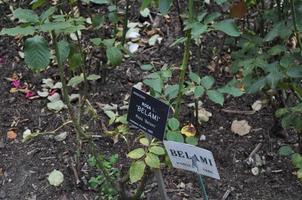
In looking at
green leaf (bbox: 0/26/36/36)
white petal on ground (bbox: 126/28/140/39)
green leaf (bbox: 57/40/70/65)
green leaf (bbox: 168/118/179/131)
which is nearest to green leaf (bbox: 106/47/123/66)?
green leaf (bbox: 57/40/70/65)

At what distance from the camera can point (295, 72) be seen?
1.58 meters

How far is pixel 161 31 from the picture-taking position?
267 centimetres

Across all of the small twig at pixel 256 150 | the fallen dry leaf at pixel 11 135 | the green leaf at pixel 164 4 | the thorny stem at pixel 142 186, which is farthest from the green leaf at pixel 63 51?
the small twig at pixel 256 150

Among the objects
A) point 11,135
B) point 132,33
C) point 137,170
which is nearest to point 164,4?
point 137,170

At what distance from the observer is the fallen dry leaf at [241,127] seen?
2.11 m

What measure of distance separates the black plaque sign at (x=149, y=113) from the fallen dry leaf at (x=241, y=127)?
0.70 m

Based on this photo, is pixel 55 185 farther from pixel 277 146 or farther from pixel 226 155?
pixel 277 146

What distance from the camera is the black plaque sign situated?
4.68 ft

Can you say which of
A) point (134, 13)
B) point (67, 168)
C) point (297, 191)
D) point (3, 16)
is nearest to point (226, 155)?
point (297, 191)

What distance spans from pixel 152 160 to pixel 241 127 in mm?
803

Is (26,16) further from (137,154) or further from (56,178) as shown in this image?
(56,178)

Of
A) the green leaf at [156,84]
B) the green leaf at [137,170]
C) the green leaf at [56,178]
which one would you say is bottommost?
the green leaf at [56,178]

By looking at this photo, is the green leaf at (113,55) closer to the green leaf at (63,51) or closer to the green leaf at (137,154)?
the green leaf at (63,51)

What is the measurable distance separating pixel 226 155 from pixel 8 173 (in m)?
0.82
